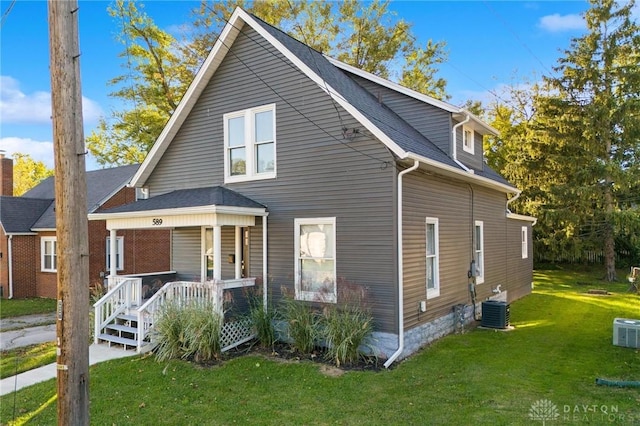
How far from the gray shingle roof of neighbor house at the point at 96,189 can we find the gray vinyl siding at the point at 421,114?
12.2 m

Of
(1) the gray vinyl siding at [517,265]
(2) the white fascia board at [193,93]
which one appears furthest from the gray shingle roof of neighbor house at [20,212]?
(1) the gray vinyl siding at [517,265]

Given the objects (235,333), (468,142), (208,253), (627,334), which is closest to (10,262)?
(208,253)

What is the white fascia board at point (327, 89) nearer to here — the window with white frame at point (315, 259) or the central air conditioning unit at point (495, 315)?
the window with white frame at point (315, 259)

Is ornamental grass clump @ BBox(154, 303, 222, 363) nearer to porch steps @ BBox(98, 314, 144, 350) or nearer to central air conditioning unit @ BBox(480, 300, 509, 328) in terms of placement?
porch steps @ BBox(98, 314, 144, 350)

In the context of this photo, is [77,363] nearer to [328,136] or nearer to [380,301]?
[380,301]

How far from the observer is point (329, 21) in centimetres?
2377

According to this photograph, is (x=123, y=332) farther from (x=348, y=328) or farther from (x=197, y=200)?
(x=348, y=328)

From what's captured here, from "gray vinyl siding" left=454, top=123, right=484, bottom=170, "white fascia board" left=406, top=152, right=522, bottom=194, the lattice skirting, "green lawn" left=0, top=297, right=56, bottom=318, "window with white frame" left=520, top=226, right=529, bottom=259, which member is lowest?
"green lawn" left=0, top=297, right=56, bottom=318

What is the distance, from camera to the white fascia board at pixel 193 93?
1003 cm

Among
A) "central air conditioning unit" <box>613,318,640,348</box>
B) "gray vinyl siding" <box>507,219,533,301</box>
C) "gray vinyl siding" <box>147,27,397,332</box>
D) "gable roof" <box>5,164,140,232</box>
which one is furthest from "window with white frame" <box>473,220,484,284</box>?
"gable roof" <box>5,164,140,232</box>

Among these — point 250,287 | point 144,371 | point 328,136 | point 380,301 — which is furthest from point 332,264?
point 144,371

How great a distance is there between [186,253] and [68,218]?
8023 millimetres

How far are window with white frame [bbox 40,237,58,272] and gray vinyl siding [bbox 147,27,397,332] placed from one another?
10346mm

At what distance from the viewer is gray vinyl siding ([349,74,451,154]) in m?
11.0
